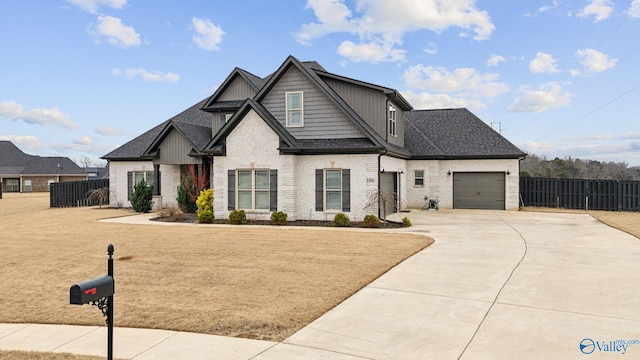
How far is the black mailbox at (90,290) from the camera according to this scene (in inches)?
157

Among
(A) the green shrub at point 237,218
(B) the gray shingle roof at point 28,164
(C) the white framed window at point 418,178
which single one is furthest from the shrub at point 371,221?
(B) the gray shingle roof at point 28,164

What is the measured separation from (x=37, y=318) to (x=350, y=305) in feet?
16.8

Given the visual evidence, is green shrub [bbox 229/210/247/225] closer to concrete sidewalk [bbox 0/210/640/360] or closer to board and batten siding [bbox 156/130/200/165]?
board and batten siding [bbox 156/130/200/165]

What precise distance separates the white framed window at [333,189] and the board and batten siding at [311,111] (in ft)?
5.95

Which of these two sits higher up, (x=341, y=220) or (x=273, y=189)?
(x=273, y=189)

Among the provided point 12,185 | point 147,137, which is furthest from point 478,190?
point 12,185

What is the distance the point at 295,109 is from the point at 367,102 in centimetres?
372

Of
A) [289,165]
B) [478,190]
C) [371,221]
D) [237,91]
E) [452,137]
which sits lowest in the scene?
[371,221]

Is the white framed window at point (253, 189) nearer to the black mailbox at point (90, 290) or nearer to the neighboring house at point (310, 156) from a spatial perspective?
the neighboring house at point (310, 156)

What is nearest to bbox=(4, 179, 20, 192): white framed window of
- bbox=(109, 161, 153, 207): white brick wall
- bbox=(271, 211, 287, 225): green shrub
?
bbox=(109, 161, 153, 207): white brick wall

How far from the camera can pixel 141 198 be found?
23.2 meters

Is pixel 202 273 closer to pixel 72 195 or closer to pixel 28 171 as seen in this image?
pixel 72 195

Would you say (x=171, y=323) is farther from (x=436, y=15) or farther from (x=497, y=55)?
(x=497, y=55)

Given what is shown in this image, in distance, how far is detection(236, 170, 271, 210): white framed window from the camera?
61.3ft
